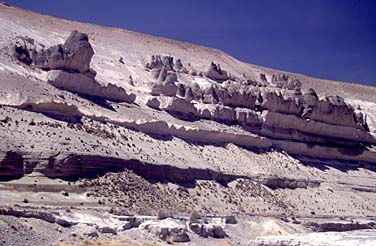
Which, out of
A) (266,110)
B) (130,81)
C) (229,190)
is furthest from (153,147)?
(266,110)

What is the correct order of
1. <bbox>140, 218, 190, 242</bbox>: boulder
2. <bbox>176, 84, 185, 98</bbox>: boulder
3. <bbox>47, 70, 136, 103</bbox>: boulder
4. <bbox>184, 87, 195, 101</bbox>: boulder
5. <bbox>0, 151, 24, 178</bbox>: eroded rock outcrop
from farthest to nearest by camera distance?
<bbox>176, 84, 185, 98</bbox>: boulder
<bbox>184, 87, 195, 101</bbox>: boulder
<bbox>47, 70, 136, 103</bbox>: boulder
<bbox>0, 151, 24, 178</bbox>: eroded rock outcrop
<bbox>140, 218, 190, 242</bbox>: boulder

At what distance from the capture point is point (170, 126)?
60750 mm

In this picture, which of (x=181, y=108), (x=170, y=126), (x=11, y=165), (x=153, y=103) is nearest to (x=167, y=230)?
(x=11, y=165)

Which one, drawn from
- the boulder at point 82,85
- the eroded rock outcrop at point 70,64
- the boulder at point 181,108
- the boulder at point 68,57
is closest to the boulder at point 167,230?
the boulder at point 82,85

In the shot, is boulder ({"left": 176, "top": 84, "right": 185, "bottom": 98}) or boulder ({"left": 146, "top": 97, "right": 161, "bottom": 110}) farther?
boulder ({"left": 176, "top": 84, "right": 185, "bottom": 98})

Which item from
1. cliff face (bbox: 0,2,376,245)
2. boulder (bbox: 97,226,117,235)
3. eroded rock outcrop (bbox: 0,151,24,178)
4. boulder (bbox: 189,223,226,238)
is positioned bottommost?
boulder (bbox: 97,226,117,235)

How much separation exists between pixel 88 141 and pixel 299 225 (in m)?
15.9

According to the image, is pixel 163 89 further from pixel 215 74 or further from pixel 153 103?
pixel 215 74

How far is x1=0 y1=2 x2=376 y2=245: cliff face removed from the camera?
4794cm

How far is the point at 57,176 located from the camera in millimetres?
44500

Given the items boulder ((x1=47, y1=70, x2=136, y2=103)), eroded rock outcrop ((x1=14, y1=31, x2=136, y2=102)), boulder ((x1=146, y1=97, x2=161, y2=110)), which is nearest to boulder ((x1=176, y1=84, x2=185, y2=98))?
boulder ((x1=146, y1=97, x2=161, y2=110))

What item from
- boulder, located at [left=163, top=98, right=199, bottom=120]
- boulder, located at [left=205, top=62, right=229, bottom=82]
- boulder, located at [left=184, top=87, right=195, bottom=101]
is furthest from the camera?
boulder, located at [left=205, top=62, right=229, bottom=82]

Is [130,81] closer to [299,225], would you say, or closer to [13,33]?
[13,33]

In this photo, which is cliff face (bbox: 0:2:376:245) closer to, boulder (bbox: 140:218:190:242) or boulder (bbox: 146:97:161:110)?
boulder (bbox: 146:97:161:110)
